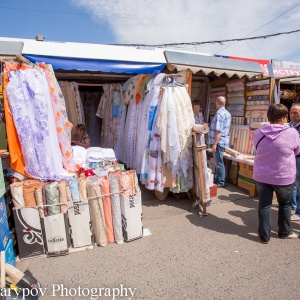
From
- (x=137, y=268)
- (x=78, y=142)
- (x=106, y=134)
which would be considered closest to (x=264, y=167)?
(x=137, y=268)

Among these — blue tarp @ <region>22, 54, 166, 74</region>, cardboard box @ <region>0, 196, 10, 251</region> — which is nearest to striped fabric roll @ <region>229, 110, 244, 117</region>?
blue tarp @ <region>22, 54, 166, 74</region>

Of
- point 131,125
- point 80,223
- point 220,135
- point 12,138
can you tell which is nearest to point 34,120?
point 12,138

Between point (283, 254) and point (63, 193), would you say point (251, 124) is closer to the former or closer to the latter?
point (283, 254)

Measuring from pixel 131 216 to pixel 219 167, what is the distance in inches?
108

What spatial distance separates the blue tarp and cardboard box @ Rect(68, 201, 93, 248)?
2.64 meters

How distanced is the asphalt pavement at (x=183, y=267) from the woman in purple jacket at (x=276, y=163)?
1.27ft

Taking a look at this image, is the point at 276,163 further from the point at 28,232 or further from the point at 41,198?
the point at 28,232

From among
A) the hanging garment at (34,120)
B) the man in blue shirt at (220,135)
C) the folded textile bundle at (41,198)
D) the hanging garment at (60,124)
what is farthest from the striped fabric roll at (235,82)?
the folded textile bundle at (41,198)

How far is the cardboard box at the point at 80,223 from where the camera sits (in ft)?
9.46

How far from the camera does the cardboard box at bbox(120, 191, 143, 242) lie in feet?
10.0

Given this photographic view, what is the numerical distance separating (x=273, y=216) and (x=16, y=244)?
3630 millimetres

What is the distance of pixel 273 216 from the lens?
3.86 meters

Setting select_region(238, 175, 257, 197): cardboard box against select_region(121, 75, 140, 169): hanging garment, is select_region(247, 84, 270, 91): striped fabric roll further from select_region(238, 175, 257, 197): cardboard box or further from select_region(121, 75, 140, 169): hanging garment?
select_region(121, 75, 140, 169): hanging garment

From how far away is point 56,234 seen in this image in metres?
2.81
